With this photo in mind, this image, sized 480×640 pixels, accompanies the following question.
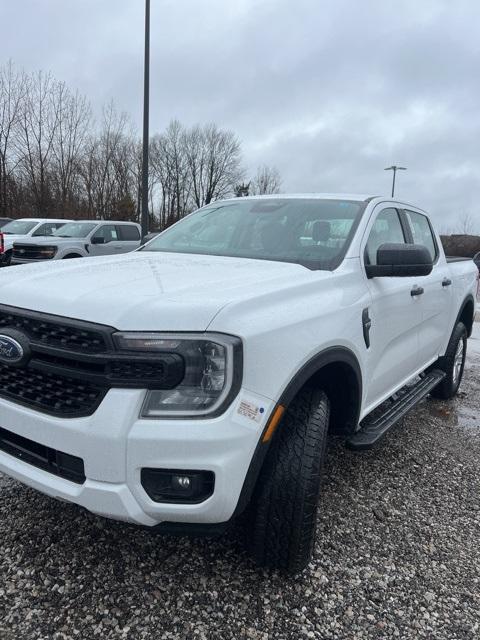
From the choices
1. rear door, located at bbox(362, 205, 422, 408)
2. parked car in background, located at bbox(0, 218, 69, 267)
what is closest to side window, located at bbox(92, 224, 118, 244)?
parked car in background, located at bbox(0, 218, 69, 267)

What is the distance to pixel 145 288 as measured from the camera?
205 centimetres

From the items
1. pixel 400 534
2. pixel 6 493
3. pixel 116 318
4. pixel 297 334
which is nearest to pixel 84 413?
pixel 116 318

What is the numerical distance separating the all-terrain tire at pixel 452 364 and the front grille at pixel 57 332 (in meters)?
3.80

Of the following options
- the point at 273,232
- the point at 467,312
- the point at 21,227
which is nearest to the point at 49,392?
the point at 273,232

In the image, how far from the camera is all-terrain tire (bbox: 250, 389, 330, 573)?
81.7 inches

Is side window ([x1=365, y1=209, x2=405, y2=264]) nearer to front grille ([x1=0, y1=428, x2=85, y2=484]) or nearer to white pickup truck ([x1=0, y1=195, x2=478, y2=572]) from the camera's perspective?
white pickup truck ([x1=0, y1=195, x2=478, y2=572])

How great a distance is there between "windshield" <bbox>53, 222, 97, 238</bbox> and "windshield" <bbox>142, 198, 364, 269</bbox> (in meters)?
10.6

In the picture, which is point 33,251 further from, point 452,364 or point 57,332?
point 57,332

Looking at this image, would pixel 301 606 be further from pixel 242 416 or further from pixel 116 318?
pixel 116 318

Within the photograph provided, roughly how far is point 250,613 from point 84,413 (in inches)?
43.2

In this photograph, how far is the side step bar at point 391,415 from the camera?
273 centimetres

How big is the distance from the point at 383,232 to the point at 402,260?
0.74m

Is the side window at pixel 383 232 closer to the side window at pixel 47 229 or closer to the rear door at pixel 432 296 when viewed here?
the rear door at pixel 432 296

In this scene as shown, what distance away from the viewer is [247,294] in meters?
2.01
